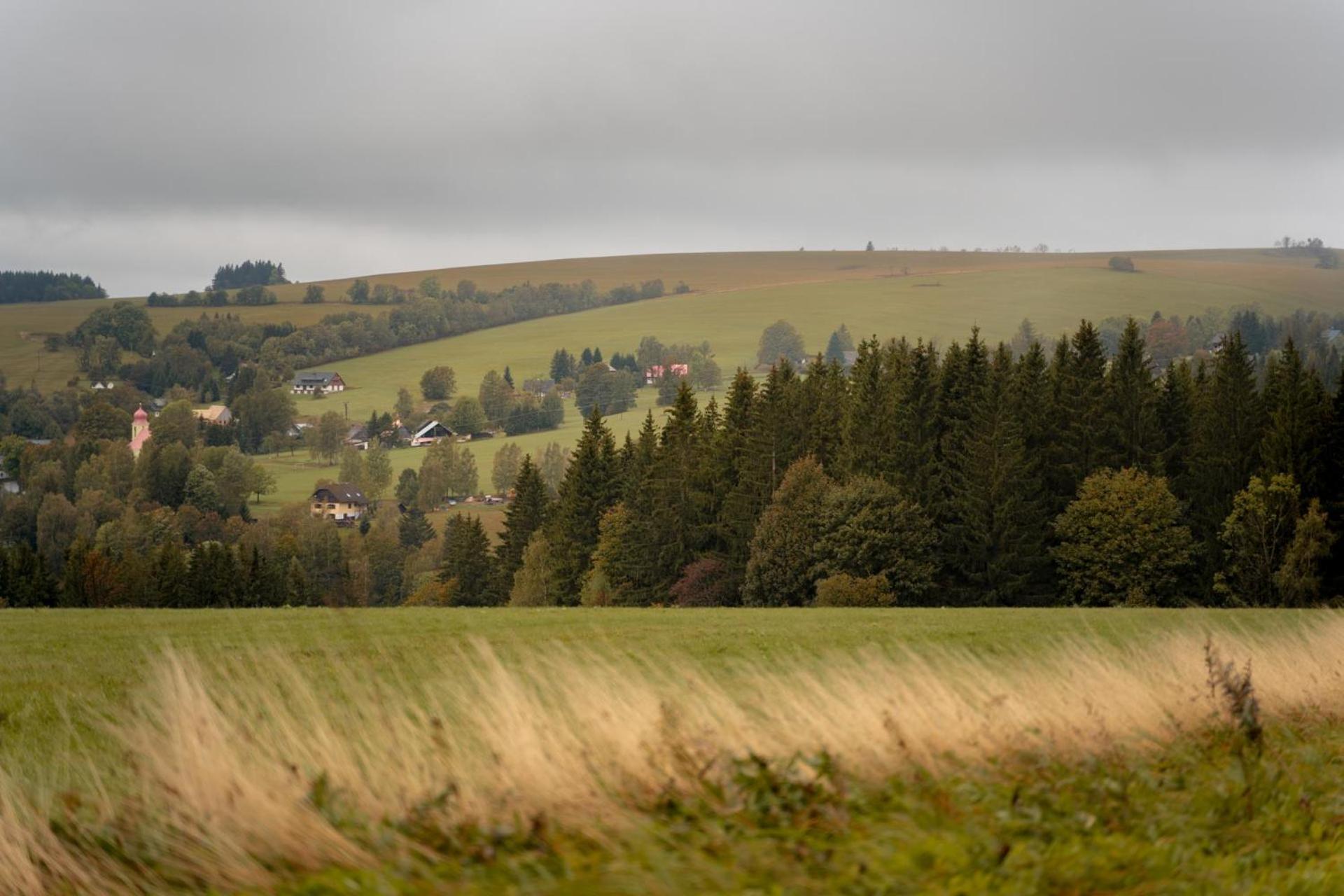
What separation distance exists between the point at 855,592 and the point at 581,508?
29.4 metres

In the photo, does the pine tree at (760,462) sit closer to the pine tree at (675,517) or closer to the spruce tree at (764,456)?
the spruce tree at (764,456)

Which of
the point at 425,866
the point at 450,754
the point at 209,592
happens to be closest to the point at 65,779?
the point at 450,754

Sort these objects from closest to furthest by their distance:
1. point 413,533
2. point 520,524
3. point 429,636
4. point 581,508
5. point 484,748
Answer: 1. point 484,748
2. point 429,636
3. point 581,508
4. point 520,524
5. point 413,533

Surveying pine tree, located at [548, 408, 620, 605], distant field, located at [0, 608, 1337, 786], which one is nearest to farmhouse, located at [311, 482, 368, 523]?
pine tree, located at [548, 408, 620, 605]

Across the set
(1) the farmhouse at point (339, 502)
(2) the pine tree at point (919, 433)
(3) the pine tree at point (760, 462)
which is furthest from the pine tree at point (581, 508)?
(1) the farmhouse at point (339, 502)

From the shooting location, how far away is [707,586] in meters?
80.9

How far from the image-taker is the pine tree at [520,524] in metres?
101

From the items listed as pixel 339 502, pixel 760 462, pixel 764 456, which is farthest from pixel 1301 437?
pixel 339 502

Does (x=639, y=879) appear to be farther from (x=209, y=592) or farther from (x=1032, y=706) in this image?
(x=209, y=592)

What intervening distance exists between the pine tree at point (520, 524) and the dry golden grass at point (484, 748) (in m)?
86.5

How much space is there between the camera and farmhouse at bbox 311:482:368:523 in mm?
174375

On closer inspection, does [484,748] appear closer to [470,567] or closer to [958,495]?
[958,495]

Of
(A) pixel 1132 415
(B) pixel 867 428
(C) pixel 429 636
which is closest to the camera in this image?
(C) pixel 429 636

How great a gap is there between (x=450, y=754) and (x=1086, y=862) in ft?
15.7
